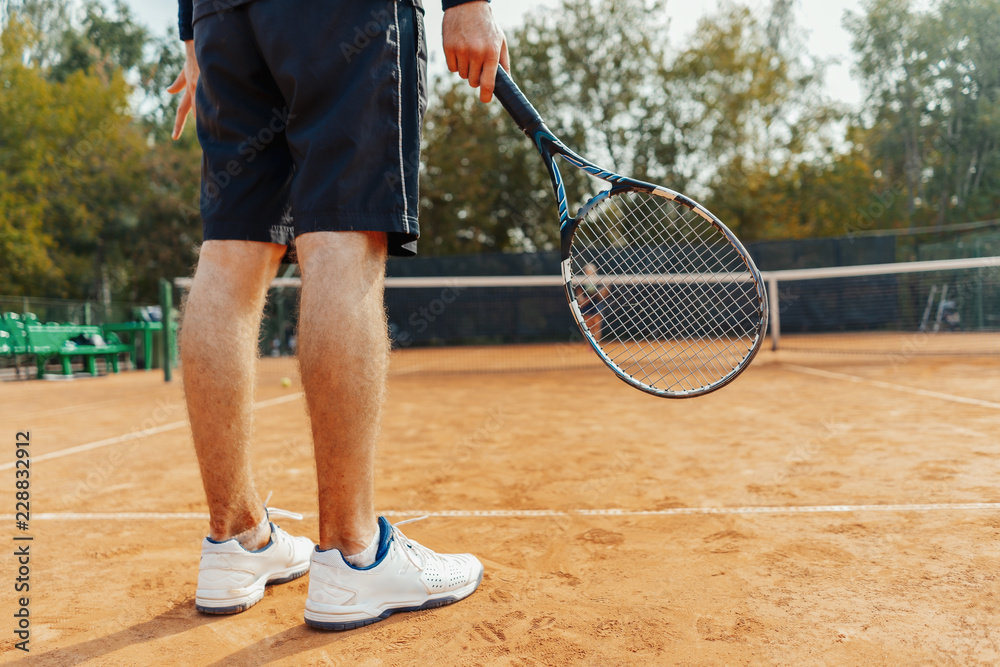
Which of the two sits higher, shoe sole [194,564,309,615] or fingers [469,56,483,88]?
fingers [469,56,483,88]

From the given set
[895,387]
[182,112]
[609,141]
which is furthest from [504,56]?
[609,141]

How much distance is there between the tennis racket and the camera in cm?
165

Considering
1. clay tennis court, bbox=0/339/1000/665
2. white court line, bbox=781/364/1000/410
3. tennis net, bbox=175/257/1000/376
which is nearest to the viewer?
clay tennis court, bbox=0/339/1000/665

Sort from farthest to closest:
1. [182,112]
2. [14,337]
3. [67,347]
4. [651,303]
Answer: [67,347] → [14,337] → [651,303] → [182,112]

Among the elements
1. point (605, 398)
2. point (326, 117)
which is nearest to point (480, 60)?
point (326, 117)

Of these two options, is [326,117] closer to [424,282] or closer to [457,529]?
[457,529]

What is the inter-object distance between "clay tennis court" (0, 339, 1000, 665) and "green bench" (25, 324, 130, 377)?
654 cm

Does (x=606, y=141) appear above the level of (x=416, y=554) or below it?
above

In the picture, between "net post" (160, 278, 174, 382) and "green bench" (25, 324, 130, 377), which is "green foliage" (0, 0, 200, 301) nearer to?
"green bench" (25, 324, 130, 377)

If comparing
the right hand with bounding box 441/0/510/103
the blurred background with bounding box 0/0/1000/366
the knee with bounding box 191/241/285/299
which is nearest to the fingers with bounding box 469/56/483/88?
the right hand with bounding box 441/0/510/103

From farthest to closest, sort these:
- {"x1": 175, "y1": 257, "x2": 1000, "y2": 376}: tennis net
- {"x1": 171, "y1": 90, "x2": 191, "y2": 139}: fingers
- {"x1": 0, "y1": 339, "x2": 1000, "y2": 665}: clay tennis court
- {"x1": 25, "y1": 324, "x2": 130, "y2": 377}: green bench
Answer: {"x1": 175, "y1": 257, "x2": 1000, "y2": 376}: tennis net → {"x1": 25, "y1": 324, "x2": 130, "y2": 377}: green bench → {"x1": 171, "y1": 90, "x2": 191, "y2": 139}: fingers → {"x1": 0, "y1": 339, "x2": 1000, "y2": 665}: clay tennis court

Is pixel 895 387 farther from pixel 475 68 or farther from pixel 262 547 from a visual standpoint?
pixel 262 547

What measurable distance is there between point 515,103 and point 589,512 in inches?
44.4

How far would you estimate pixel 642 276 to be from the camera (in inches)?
78.5
